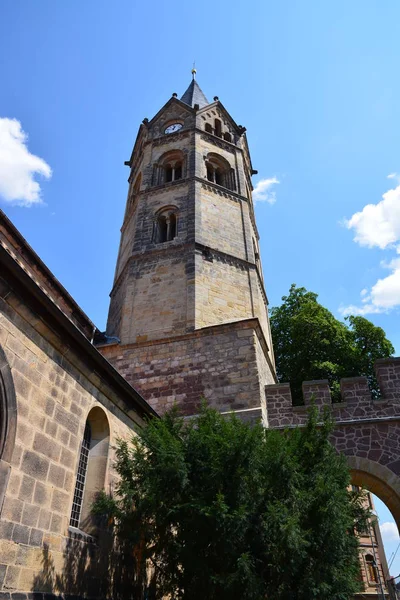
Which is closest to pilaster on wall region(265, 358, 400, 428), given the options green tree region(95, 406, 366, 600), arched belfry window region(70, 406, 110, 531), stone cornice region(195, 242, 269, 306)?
green tree region(95, 406, 366, 600)

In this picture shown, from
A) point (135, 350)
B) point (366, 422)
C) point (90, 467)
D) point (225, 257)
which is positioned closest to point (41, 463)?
point (90, 467)

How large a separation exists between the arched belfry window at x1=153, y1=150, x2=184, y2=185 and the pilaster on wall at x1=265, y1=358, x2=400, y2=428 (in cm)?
1081

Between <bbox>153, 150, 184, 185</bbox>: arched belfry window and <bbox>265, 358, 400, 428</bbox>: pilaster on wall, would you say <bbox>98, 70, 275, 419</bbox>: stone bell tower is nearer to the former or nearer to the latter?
<bbox>153, 150, 184, 185</bbox>: arched belfry window

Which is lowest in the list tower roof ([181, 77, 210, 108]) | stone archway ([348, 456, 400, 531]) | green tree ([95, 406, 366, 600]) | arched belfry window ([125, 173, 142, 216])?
green tree ([95, 406, 366, 600])

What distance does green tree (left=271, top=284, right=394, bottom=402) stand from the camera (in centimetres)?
1925

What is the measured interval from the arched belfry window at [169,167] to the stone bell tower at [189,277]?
0.04m

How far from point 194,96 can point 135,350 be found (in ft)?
58.6

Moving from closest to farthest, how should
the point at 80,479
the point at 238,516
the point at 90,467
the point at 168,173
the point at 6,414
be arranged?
the point at 6,414
the point at 238,516
the point at 80,479
the point at 90,467
the point at 168,173

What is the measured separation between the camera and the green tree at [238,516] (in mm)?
5602

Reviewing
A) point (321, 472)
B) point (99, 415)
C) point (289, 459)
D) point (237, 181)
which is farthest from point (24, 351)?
point (237, 181)

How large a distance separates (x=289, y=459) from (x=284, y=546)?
1137 millimetres

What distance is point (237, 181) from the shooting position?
1853cm

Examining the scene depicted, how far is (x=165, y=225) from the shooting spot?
16.5 meters

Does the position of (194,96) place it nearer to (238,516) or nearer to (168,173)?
(168,173)
